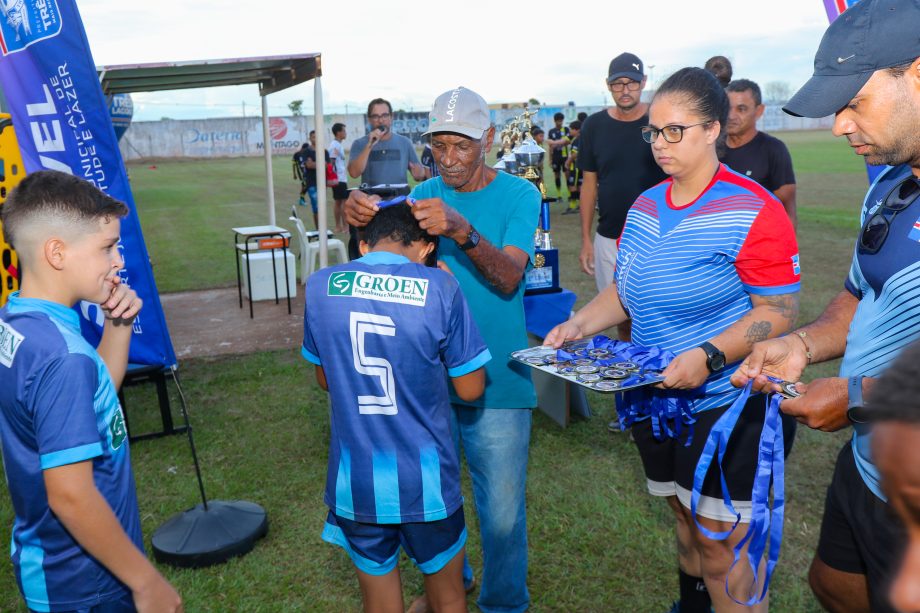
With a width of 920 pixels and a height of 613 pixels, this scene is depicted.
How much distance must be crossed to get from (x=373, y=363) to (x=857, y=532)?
1.54 metres

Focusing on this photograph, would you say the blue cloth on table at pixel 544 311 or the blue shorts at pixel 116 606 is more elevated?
the blue shorts at pixel 116 606

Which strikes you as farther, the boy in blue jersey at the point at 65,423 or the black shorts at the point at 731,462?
the black shorts at the point at 731,462

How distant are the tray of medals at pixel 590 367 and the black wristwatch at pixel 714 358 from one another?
166 millimetres

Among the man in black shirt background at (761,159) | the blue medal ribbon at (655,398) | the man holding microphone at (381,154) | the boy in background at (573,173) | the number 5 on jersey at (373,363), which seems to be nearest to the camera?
the number 5 on jersey at (373,363)

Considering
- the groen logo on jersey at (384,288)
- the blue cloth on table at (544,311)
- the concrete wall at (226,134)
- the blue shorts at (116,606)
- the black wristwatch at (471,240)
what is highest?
the black wristwatch at (471,240)

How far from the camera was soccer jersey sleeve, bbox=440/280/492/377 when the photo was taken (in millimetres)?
2389

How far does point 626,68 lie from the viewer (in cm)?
550

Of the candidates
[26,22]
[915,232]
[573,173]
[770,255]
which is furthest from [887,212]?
[573,173]

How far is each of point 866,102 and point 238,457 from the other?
4.51m

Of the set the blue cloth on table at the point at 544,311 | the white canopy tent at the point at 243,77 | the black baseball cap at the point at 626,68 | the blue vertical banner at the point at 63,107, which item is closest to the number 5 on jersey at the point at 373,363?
the blue vertical banner at the point at 63,107

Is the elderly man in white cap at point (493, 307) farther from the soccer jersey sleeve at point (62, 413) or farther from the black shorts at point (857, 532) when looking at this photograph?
the soccer jersey sleeve at point (62, 413)

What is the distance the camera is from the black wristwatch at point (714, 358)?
7.91 ft

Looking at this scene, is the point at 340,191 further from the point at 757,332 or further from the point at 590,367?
the point at 757,332

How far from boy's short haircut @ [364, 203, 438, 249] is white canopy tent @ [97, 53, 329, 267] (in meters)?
4.81
